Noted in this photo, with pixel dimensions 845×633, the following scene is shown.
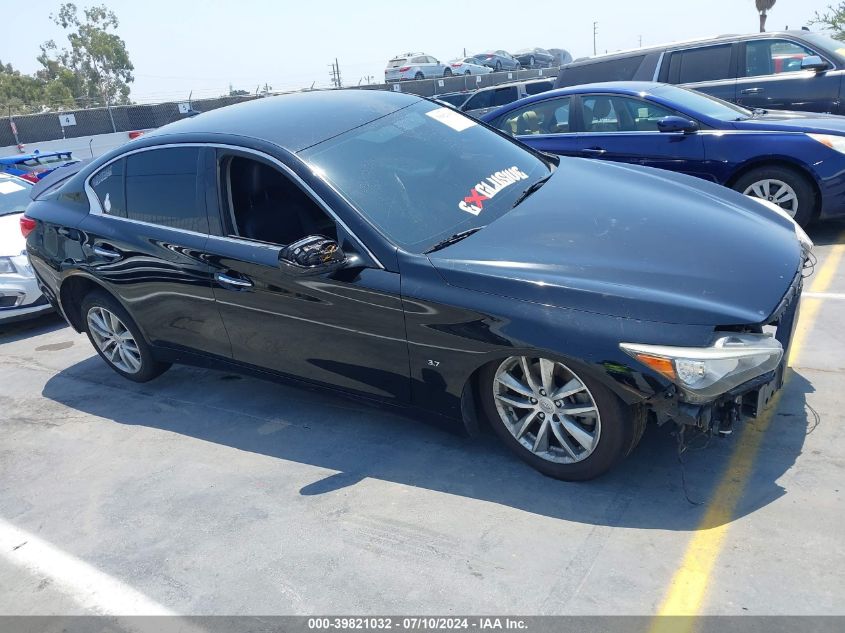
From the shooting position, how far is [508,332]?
10.2 feet

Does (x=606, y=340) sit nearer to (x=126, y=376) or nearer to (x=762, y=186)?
(x=126, y=376)

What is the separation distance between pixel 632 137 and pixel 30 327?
585 cm

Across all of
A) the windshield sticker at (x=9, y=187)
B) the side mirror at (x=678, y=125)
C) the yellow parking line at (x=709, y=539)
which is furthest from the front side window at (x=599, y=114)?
the windshield sticker at (x=9, y=187)

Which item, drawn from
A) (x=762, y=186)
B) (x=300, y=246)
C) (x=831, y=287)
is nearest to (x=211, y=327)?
(x=300, y=246)

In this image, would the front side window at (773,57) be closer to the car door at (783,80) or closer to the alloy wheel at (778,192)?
the car door at (783,80)

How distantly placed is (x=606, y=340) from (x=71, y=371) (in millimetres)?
4330

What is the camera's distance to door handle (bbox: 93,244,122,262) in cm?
459

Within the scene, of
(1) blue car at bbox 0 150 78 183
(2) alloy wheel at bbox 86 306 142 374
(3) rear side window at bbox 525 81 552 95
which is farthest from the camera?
(3) rear side window at bbox 525 81 552 95

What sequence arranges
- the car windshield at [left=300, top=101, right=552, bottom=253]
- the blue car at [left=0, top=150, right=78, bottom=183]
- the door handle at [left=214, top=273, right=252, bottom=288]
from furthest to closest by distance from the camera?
the blue car at [left=0, top=150, right=78, bottom=183]
the door handle at [left=214, top=273, right=252, bottom=288]
the car windshield at [left=300, top=101, right=552, bottom=253]

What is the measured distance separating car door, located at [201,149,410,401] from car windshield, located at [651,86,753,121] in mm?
4184

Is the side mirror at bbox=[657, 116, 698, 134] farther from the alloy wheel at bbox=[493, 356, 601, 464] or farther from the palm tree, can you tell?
the palm tree

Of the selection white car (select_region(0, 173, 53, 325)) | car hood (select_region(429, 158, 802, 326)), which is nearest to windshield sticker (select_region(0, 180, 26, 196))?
white car (select_region(0, 173, 53, 325))

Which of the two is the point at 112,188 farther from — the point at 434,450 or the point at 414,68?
the point at 414,68

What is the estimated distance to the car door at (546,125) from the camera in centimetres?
720
